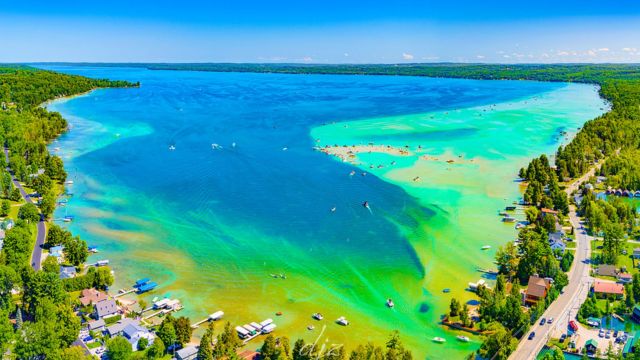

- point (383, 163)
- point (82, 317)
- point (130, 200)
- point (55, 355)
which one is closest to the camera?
point (55, 355)

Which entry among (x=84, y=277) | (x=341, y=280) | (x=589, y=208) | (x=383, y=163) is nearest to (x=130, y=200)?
(x=84, y=277)

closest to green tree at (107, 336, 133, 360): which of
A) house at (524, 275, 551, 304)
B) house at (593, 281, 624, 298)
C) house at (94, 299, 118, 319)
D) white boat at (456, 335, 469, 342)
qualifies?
house at (94, 299, 118, 319)

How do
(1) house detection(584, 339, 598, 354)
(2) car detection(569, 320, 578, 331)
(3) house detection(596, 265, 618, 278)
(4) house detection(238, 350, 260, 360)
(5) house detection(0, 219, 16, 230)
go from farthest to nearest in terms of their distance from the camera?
1. (5) house detection(0, 219, 16, 230)
2. (3) house detection(596, 265, 618, 278)
3. (2) car detection(569, 320, 578, 331)
4. (1) house detection(584, 339, 598, 354)
5. (4) house detection(238, 350, 260, 360)

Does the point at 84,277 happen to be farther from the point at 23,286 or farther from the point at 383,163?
the point at 383,163

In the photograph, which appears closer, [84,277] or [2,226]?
[84,277]

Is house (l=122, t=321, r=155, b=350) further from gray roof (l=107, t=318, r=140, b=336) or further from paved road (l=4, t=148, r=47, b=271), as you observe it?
paved road (l=4, t=148, r=47, b=271)

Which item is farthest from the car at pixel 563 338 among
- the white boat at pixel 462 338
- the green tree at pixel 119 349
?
the green tree at pixel 119 349

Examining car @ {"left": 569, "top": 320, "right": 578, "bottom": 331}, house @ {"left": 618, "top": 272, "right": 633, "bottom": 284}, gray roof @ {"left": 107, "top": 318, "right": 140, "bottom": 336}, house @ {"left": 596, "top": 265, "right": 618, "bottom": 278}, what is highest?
house @ {"left": 596, "top": 265, "right": 618, "bottom": 278}

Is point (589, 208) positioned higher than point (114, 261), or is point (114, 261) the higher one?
point (589, 208)
